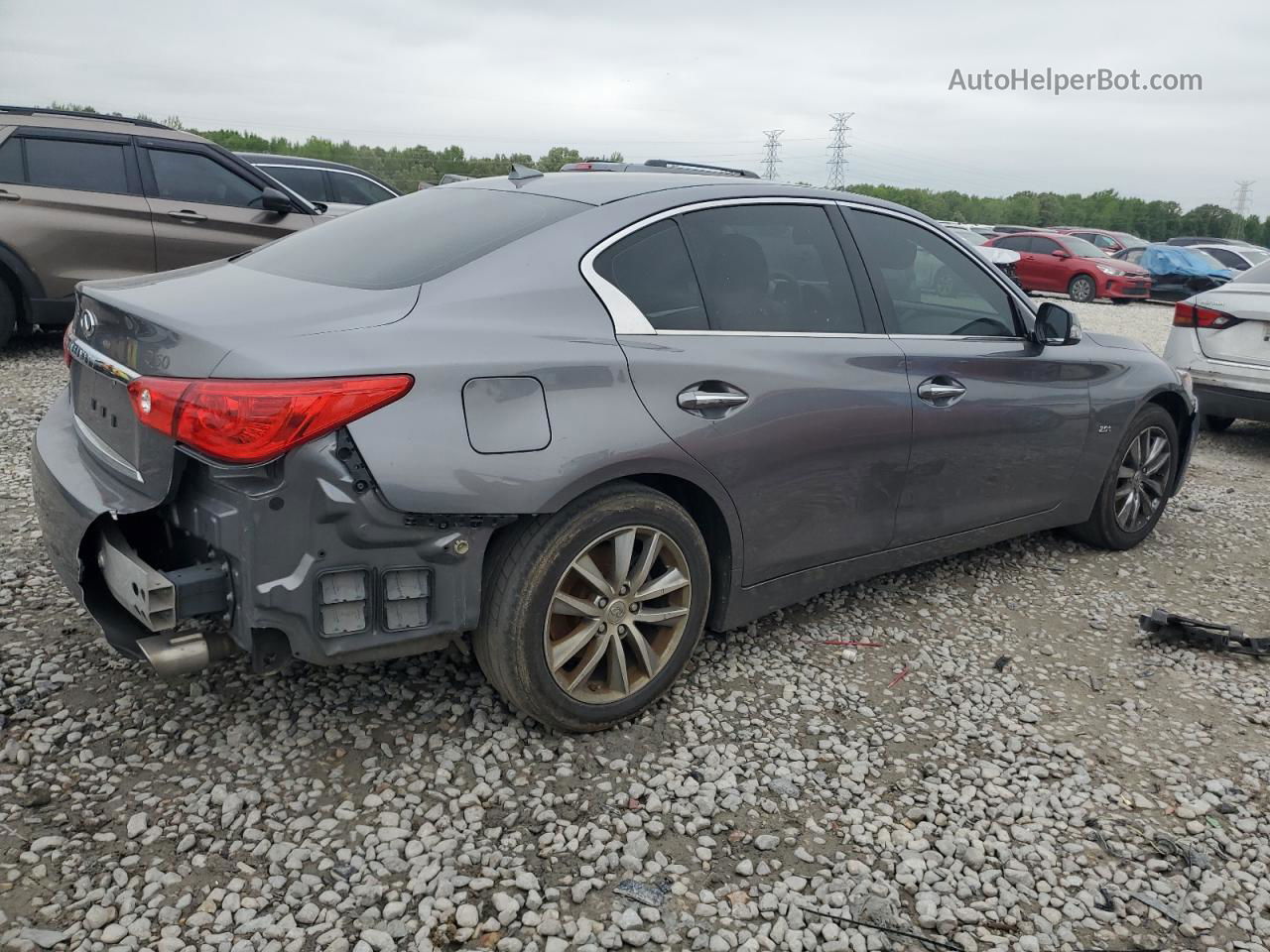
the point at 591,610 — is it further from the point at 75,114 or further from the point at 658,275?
the point at 75,114

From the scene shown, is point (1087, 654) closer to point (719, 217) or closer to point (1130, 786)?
point (1130, 786)

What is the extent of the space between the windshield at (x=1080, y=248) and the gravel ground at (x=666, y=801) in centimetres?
2005

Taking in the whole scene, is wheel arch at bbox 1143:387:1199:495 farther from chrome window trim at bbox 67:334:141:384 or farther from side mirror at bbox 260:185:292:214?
side mirror at bbox 260:185:292:214

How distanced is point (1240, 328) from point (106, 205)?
27.3ft

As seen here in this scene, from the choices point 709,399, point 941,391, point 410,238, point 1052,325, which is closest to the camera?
point 709,399

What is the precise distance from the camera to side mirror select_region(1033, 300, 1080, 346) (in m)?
4.26

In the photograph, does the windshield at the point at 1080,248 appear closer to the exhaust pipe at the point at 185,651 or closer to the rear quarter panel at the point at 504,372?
the rear quarter panel at the point at 504,372

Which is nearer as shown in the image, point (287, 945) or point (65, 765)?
point (287, 945)

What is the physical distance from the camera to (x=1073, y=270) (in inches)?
849

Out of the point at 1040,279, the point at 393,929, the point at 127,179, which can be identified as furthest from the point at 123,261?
the point at 1040,279

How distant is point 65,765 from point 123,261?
6003 millimetres

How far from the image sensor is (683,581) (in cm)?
316

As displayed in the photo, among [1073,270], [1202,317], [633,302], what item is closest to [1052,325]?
[633,302]

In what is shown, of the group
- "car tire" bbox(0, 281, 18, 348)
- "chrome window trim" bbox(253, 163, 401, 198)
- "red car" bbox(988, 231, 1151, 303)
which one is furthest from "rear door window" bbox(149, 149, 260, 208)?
"red car" bbox(988, 231, 1151, 303)
